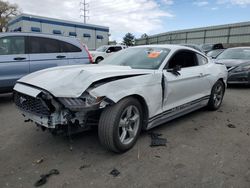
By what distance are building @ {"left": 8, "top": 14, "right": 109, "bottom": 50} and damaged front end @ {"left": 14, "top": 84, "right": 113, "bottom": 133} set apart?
25.4 meters

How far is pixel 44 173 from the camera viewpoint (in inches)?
106

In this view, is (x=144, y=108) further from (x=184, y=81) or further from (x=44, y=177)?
(x=44, y=177)

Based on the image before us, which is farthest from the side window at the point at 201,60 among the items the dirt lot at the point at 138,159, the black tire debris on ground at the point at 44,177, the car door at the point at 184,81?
the black tire debris on ground at the point at 44,177

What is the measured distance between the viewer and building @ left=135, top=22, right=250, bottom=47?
2619 cm

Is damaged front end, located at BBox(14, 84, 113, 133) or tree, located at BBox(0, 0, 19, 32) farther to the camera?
tree, located at BBox(0, 0, 19, 32)

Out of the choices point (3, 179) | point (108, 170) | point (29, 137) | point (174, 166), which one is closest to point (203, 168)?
point (174, 166)

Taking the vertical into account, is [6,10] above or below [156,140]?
above

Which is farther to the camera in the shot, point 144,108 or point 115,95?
point 144,108

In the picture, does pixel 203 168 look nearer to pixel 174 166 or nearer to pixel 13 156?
pixel 174 166

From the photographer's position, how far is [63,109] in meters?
2.79

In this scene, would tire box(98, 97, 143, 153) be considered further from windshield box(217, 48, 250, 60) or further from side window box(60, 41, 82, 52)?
windshield box(217, 48, 250, 60)

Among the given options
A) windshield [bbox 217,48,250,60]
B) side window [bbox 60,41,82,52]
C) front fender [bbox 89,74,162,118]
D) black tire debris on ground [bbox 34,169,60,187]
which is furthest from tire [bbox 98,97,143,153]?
windshield [bbox 217,48,250,60]

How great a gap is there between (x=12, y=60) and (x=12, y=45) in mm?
397

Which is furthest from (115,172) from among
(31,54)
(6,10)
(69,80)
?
(6,10)
